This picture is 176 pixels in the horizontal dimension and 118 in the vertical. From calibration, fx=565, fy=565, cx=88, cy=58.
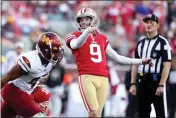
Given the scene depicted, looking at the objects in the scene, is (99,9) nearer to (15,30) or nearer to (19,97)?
(15,30)

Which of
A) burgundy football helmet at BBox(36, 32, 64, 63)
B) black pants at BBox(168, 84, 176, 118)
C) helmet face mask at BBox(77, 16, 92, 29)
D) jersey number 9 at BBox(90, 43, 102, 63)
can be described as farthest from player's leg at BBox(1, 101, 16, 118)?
black pants at BBox(168, 84, 176, 118)

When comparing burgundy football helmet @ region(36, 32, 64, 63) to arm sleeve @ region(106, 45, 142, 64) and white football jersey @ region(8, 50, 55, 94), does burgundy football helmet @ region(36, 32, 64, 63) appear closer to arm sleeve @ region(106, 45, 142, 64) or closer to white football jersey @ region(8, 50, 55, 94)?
white football jersey @ region(8, 50, 55, 94)

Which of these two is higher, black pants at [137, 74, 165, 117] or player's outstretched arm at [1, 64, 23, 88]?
player's outstretched arm at [1, 64, 23, 88]

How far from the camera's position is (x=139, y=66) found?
8.01 m

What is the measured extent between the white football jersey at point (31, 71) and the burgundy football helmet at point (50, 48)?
86 mm

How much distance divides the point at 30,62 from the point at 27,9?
455 inches

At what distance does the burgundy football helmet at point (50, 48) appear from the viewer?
6.40 metres

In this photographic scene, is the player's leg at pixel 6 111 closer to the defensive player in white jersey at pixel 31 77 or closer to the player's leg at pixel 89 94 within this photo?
the defensive player in white jersey at pixel 31 77

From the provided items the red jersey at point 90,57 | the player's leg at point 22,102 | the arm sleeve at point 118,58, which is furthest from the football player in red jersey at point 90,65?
the player's leg at point 22,102

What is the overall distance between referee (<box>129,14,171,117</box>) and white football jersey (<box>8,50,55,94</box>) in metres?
1.77

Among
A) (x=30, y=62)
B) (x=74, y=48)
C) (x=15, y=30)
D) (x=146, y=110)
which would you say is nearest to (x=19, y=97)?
(x=30, y=62)

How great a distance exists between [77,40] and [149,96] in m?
1.53

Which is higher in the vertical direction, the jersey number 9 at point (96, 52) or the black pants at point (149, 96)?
the jersey number 9 at point (96, 52)

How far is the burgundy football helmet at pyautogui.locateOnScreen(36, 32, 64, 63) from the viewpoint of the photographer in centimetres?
640
